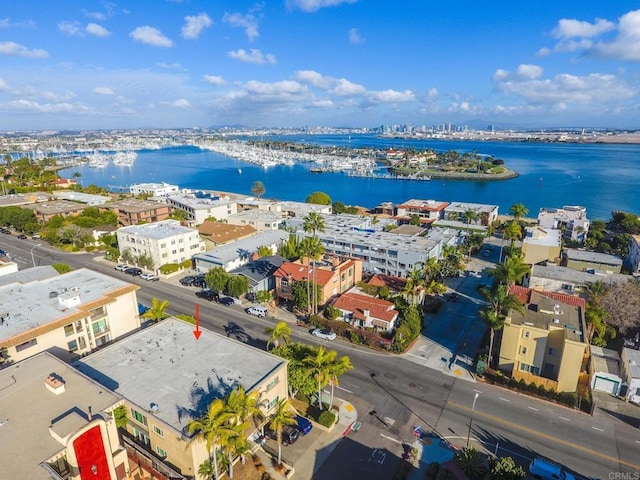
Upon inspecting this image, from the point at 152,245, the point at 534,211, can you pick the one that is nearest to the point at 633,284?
the point at 152,245

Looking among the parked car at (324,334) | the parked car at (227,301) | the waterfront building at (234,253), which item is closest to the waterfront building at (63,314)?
the parked car at (227,301)

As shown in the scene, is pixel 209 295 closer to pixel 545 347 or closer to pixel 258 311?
pixel 258 311

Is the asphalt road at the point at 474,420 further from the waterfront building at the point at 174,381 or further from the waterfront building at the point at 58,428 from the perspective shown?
the waterfront building at the point at 58,428

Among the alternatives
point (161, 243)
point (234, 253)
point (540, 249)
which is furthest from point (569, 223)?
point (161, 243)

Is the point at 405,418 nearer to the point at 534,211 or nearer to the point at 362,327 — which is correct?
the point at 362,327

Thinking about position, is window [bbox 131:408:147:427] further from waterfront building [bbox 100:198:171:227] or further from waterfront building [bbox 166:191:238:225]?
waterfront building [bbox 100:198:171:227]

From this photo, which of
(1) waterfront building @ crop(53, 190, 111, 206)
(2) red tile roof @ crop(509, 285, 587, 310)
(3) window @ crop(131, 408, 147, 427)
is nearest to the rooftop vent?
(3) window @ crop(131, 408, 147, 427)
